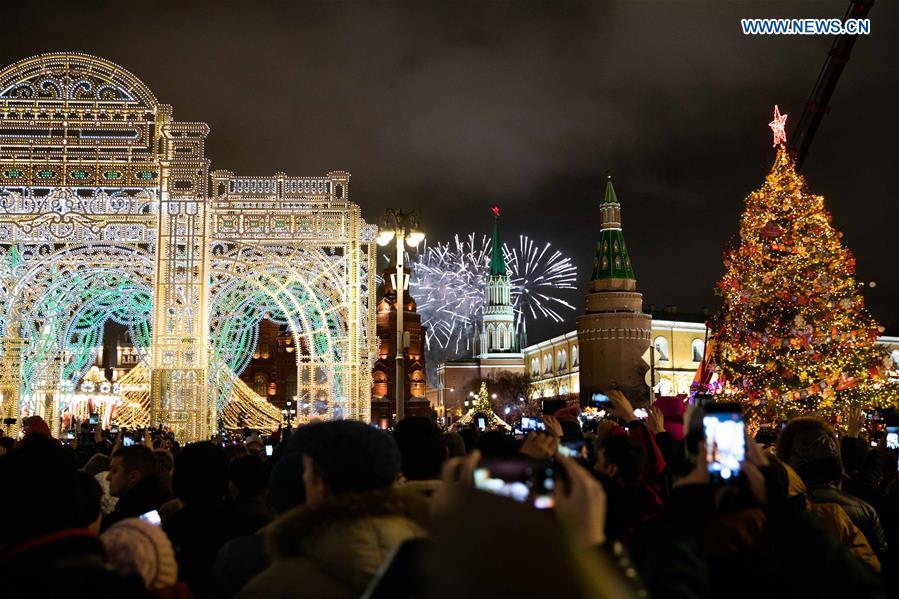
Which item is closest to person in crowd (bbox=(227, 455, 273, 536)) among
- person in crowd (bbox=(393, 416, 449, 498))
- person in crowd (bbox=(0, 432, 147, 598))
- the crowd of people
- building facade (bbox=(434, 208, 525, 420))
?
the crowd of people

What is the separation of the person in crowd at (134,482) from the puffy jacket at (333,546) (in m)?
3.85

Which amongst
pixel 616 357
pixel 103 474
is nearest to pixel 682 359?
pixel 616 357

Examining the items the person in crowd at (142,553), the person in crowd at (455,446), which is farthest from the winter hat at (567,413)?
the person in crowd at (142,553)

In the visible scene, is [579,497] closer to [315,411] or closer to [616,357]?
[315,411]

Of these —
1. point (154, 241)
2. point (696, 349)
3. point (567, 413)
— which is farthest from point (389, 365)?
point (567, 413)

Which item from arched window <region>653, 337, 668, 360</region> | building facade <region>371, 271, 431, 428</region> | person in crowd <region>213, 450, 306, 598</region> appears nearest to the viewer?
person in crowd <region>213, 450, 306, 598</region>

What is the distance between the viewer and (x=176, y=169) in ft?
96.4

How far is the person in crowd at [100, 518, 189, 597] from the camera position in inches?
132

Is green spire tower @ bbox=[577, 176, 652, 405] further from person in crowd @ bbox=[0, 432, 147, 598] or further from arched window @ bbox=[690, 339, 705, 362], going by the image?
person in crowd @ bbox=[0, 432, 147, 598]

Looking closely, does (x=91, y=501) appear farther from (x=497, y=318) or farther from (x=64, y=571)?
(x=497, y=318)

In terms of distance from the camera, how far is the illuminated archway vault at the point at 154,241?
28.9 m

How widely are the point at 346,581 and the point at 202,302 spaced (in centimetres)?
2722

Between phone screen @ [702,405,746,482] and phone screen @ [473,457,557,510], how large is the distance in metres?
1.30

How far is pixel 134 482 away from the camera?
6711 millimetres
